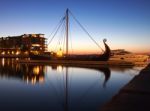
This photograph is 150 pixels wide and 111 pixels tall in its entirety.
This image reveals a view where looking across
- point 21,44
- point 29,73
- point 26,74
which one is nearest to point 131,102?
point 26,74

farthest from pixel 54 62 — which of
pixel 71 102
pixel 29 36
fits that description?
pixel 29 36

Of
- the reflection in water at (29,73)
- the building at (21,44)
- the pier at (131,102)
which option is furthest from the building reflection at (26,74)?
the building at (21,44)

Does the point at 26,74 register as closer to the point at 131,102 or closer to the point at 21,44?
the point at 131,102

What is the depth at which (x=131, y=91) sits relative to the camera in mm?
9070

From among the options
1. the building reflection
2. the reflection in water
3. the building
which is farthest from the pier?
the building

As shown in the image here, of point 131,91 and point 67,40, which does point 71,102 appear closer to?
point 131,91

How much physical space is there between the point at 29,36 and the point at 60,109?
386 ft

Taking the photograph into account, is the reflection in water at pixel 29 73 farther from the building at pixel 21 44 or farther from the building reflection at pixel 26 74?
the building at pixel 21 44

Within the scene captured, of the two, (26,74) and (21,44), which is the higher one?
(21,44)

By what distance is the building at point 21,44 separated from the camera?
122438 millimetres

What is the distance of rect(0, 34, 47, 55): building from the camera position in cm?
12244

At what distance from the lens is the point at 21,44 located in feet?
417

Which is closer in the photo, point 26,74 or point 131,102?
point 131,102

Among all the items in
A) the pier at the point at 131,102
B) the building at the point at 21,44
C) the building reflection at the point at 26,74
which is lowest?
the building reflection at the point at 26,74
